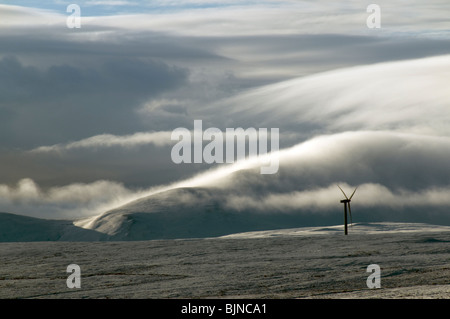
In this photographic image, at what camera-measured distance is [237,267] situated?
48.9 metres

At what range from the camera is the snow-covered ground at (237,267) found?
127 feet

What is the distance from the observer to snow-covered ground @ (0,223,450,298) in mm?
38562
